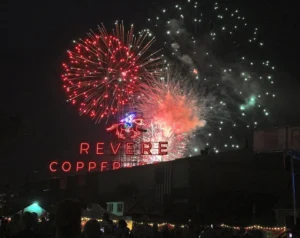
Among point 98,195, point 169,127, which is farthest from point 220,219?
point 98,195

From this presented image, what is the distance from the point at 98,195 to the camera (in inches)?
1737

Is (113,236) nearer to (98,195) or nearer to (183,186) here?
(183,186)

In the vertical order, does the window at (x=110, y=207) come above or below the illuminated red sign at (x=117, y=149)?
below

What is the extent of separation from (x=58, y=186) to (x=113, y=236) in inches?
1718

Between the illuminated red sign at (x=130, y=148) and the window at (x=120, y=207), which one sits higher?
the illuminated red sign at (x=130, y=148)

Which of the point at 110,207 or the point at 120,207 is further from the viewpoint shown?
the point at 110,207

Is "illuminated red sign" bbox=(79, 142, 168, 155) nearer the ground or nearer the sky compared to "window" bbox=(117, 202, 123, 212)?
nearer the sky

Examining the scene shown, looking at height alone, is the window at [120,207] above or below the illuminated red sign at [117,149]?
below

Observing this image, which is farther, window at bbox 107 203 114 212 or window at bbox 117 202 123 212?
window at bbox 107 203 114 212

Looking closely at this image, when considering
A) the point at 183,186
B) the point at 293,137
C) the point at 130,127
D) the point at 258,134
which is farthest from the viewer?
the point at 130,127

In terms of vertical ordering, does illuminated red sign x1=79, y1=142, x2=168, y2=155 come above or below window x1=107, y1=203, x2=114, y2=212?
above

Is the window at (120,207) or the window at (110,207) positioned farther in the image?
the window at (110,207)

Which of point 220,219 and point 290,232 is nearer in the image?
point 290,232

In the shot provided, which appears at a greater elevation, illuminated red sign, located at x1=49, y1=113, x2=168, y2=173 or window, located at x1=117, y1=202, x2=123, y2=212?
illuminated red sign, located at x1=49, y1=113, x2=168, y2=173
